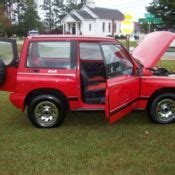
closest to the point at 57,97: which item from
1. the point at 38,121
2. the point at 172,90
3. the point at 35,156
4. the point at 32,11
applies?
the point at 38,121

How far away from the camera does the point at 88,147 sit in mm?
6094

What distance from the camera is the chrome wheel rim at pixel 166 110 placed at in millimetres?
7305

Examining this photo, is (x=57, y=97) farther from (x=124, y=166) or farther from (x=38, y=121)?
(x=124, y=166)

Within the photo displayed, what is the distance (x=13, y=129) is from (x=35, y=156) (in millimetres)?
1625

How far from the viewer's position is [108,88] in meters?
6.27

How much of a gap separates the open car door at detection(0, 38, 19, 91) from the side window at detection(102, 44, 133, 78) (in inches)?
67.7

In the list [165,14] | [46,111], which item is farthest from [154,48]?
[165,14]

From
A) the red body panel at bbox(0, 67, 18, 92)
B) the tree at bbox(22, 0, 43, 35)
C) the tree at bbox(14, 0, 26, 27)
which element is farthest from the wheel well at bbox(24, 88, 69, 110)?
the tree at bbox(14, 0, 26, 27)

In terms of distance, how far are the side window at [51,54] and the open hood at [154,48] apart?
153cm

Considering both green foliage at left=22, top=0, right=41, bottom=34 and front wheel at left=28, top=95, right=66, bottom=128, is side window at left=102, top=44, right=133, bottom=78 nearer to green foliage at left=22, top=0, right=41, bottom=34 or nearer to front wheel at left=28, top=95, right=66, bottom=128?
front wheel at left=28, top=95, right=66, bottom=128

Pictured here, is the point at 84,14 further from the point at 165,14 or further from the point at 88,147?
the point at 88,147

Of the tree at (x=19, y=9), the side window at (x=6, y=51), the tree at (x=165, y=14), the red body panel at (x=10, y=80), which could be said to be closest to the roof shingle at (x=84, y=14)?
the tree at (x=19, y=9)

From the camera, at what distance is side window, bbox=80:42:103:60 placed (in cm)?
709

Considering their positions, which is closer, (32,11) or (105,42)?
(105,42)
